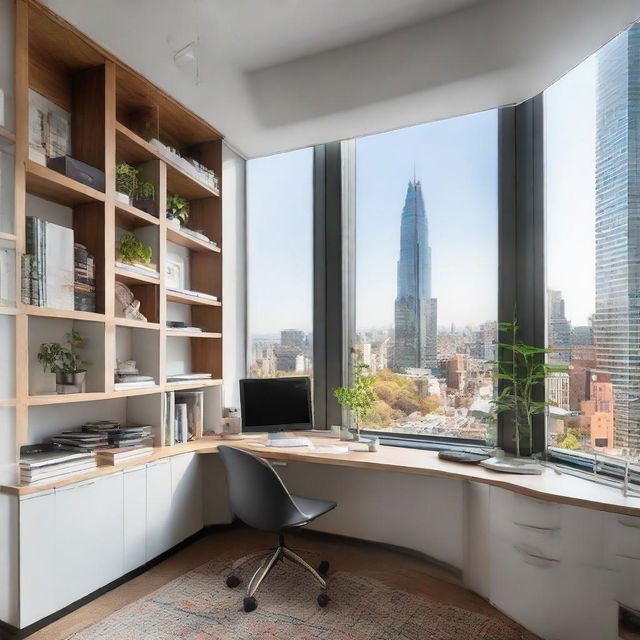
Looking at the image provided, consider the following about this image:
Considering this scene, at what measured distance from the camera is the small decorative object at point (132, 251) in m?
2.75

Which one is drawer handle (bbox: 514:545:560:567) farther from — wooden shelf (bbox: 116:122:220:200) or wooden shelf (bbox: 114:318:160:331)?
wooden shelf (bbox: 116:122:220:200)

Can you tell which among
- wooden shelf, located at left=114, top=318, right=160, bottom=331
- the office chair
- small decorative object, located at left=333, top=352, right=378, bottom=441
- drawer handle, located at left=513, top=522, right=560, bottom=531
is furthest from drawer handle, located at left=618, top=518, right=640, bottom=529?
wooden shelf, located at left=114, top=318, right=160, bottom=331

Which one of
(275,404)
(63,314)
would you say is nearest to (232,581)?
(275,404)

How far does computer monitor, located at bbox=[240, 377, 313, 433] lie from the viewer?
3090 mm

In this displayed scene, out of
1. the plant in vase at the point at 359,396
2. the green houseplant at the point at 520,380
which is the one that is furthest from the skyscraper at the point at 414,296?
the green houseplant at the point at 520,380

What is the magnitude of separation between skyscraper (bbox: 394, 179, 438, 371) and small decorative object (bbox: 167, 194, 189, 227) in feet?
5.14

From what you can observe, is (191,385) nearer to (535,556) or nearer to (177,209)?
(177,209)

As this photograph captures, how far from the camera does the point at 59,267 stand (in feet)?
7.54

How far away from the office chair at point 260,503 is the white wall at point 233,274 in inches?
43.4

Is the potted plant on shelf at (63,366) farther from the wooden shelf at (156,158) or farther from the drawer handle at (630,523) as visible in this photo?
the drawer handle at (630,523)

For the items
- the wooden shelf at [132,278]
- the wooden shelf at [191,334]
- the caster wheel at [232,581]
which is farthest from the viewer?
the wooden shelf at [191,334]

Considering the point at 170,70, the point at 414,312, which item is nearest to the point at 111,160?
the point at 170,70

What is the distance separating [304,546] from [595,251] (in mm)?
2578

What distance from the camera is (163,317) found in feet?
9.64
